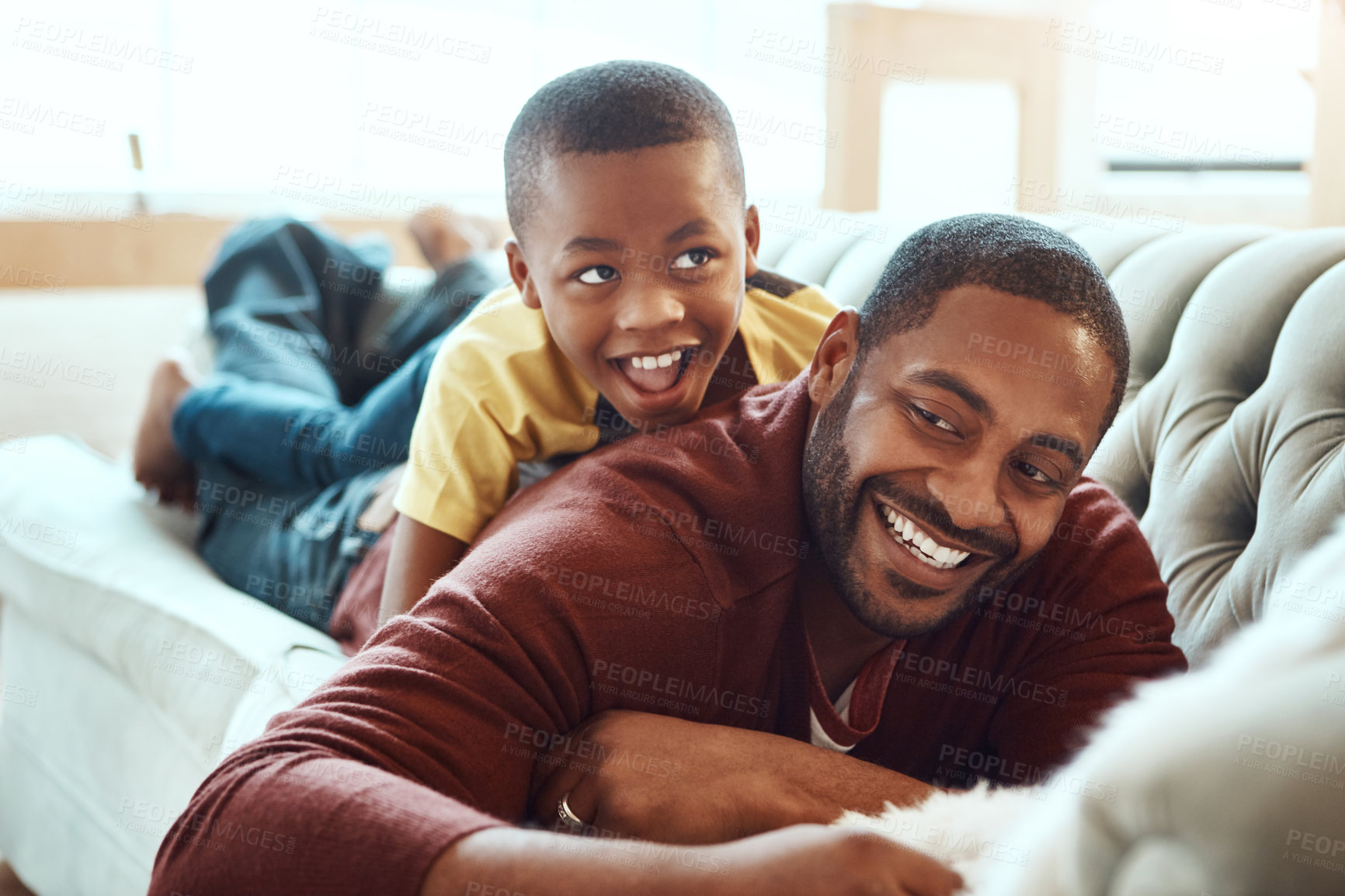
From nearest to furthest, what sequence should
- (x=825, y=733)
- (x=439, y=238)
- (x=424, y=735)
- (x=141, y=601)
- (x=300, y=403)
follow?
(x=424, y=735), (x=825, y=733), (x=141, y=601), (x=300, y=403), (x=439, y=238)

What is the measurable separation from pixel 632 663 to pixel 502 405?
19.9 inches

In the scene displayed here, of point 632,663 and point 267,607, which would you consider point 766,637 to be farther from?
point 267,607

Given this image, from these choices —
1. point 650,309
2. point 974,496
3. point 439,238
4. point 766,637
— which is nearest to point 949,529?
point 974,496

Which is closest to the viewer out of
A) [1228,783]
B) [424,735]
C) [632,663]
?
[1228,783]

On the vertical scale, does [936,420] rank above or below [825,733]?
above

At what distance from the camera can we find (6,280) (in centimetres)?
385

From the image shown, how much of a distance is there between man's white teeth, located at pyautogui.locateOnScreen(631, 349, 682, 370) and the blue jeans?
2.31 ft

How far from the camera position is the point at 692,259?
3.85ft

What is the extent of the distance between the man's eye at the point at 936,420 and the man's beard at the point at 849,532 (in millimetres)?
60

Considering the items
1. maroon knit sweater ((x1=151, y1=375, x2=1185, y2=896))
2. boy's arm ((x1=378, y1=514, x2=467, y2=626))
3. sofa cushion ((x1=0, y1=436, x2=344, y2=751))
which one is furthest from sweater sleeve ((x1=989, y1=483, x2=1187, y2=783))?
sofa cushion ((x1=0, y1=436, x2=344, y2=751))

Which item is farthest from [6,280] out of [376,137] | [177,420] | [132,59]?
[177,420]

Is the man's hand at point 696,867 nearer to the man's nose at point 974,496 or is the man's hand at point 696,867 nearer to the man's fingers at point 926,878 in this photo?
the man's fingers at point 926,878

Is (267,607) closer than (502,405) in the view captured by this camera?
No

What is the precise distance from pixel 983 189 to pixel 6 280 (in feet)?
15.7
